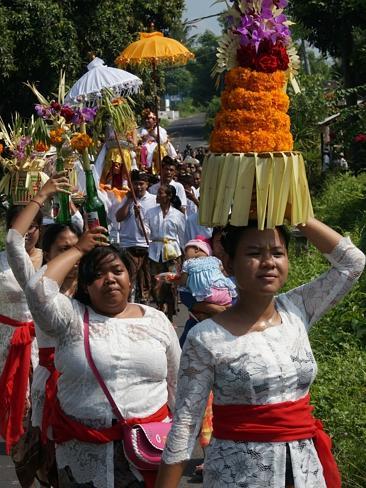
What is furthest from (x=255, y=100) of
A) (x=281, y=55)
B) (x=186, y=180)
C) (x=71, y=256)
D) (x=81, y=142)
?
(x=186, y=180)

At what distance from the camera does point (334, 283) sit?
152 inches

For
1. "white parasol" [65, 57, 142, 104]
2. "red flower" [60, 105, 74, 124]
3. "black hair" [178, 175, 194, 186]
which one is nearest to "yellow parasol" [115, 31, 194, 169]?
"black hair" [178, 175, 194, 186]

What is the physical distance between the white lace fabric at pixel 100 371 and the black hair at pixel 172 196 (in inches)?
302

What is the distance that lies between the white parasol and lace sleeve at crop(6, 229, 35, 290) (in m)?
3.95

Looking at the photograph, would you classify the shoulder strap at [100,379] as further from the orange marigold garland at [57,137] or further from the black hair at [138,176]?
the black hair at [138,176]

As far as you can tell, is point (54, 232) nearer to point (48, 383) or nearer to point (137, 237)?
point (48, 383)

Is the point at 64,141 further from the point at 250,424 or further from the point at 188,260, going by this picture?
the point at 250,424

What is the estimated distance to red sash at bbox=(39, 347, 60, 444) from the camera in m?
5.38

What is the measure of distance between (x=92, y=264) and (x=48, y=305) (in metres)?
0.34

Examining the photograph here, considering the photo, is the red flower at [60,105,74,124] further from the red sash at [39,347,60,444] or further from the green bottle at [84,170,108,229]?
the red sash at [39,347,60,444]

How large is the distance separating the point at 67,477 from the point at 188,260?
230cm

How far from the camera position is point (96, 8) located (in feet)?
82.5

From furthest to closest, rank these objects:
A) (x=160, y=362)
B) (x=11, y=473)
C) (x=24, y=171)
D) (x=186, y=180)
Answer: (x=186, y=180), (x=24, y=171), (x=11, y=473), (x=160, y=362)

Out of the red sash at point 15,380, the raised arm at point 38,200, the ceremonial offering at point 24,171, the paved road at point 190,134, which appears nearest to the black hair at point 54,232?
the red sash at point 15,380
